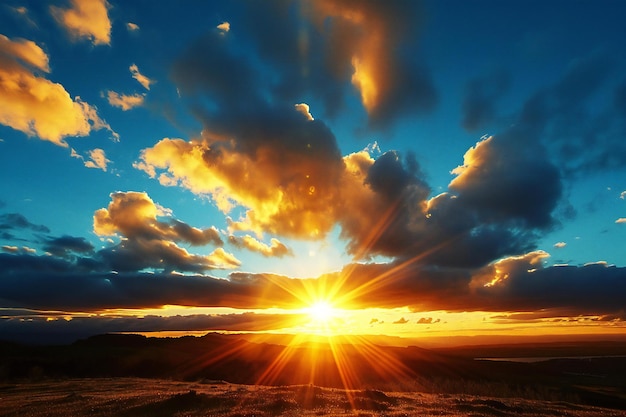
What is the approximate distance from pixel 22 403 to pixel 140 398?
10.0 m

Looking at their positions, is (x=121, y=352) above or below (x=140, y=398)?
above

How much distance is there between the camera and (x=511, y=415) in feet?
99.8

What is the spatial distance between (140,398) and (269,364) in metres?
130

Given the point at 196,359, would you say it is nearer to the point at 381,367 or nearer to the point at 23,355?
the point at 23,355

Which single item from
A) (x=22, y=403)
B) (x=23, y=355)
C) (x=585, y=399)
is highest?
(x=23, y=355)

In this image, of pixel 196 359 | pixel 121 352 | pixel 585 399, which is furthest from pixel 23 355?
pixel 585 399

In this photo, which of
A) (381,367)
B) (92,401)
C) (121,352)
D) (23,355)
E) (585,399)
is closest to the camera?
(92,401)

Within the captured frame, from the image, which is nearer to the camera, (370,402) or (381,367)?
(370,402)

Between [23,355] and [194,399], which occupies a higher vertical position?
[23,355]

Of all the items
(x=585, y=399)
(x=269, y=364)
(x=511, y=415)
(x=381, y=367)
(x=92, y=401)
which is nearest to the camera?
(x=511, y=415)

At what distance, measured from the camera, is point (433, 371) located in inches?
6299

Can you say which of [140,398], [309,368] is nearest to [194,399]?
[140,398]

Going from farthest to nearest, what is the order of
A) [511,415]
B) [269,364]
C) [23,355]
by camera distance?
[269,364] < [23,355] < [511,415]

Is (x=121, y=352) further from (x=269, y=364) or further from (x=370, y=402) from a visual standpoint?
(x=370, y=402)
